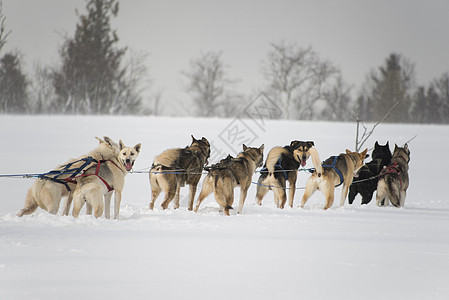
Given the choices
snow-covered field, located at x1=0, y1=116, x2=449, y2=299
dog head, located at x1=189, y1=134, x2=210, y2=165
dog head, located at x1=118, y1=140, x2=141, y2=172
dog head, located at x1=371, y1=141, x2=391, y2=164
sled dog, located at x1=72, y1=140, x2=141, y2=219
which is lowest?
snow-covered field, located at x1=0, y1=116, x2=449, y2=299

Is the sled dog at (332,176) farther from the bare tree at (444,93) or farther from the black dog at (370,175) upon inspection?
the bare tree at (444,93)

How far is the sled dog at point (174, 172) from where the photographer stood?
23.6 feet

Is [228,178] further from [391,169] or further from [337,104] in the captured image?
[337,104]

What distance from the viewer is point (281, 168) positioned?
26.2ft

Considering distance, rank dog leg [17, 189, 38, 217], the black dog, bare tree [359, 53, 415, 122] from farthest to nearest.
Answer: bare tree [359, 53, 415, 122]
the black dog
dog leg [17, 189, 38, 217]

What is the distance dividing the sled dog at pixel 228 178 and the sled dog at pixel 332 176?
102 cm

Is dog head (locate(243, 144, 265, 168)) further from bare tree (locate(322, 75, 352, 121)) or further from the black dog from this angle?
bare tree (locate(322, 75, 352, 121))

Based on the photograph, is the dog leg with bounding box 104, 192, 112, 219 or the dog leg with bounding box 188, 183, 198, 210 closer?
the dog leg with bounding box 104, 192, 112, 219

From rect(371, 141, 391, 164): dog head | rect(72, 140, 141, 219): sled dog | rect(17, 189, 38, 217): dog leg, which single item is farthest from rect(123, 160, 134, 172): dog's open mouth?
rect(371, 141, 391, 164): dog head

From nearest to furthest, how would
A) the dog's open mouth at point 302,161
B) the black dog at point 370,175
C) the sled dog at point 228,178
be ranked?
the sled dog at point 228,178
the dog's open mouth at point 302,161
the black dog at point 370,175

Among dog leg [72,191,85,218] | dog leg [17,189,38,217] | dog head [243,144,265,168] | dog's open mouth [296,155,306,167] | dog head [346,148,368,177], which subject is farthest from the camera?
dog head [346,148,368,177]

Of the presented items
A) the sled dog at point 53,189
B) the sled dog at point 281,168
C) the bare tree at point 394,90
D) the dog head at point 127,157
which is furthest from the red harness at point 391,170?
the bare tree at point 394,90

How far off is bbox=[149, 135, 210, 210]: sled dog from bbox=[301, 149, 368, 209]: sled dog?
6.07ft

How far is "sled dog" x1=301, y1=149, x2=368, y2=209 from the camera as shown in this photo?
25.5 feet
